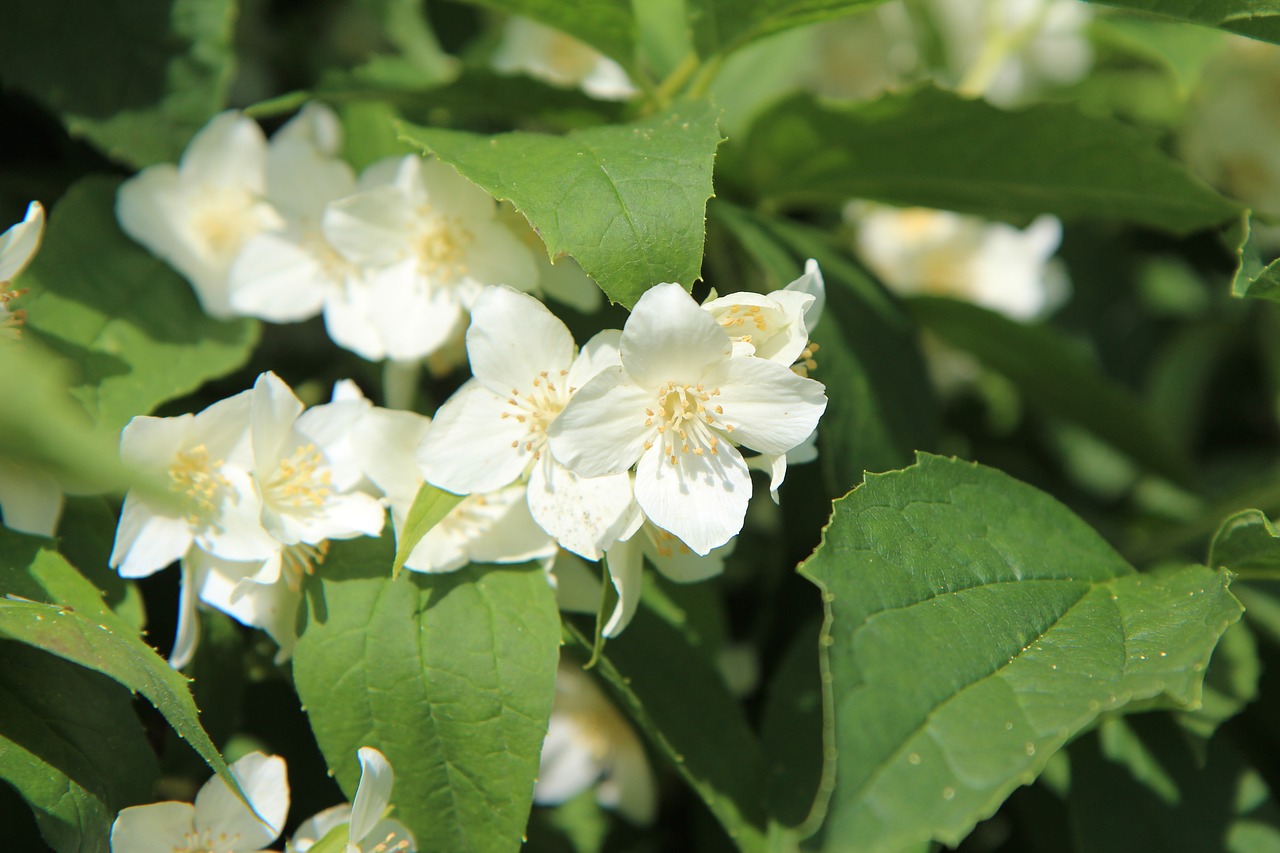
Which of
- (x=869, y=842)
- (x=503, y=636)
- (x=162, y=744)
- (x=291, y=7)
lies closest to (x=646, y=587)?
(x=503, y=636)

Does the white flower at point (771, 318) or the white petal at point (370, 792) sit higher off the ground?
the white flower at point (771, 318)

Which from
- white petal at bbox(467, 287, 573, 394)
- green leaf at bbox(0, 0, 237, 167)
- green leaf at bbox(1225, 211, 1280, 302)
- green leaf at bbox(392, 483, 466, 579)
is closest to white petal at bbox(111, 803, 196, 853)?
green leaf at bbox(392, 483, 466, 579)

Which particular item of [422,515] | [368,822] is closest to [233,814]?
[368,822]

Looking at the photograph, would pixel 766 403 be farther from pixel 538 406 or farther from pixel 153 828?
pixel 153 828

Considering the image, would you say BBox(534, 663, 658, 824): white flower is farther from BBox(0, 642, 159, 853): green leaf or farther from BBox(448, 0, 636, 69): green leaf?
BBox(448, 0, 636, 69): green leaf

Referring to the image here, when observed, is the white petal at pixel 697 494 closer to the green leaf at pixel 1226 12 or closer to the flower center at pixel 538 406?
the flower center at pixel 538 406

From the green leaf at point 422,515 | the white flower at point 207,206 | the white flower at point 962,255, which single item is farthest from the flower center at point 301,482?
the white flower at point 962,255
